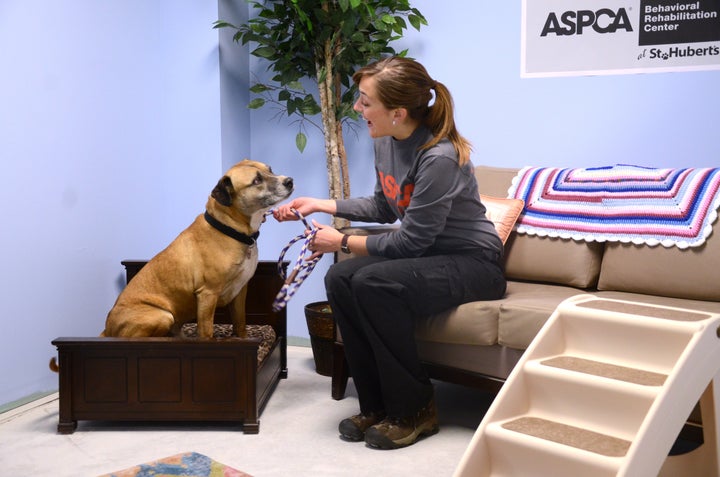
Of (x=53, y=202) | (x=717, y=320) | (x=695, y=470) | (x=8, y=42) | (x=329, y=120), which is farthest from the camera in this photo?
(x=329, y=120)

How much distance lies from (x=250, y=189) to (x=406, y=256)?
62 centimetres

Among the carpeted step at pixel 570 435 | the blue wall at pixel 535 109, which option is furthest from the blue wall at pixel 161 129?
the carpeted step at pixel 570 435

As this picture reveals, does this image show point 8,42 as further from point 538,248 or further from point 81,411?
point 538,248

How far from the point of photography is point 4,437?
2.40 metres

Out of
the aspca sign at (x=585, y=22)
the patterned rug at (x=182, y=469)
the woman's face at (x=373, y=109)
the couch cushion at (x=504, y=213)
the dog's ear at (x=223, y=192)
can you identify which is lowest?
the patterned rug at (x=182, y=469)

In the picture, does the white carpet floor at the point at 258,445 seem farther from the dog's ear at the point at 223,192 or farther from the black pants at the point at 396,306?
the dog's ear at the point at 223,192

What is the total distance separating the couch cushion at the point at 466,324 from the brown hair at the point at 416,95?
46 centimetres

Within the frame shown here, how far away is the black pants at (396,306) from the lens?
2.21 m

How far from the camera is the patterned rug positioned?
2059 millimetres

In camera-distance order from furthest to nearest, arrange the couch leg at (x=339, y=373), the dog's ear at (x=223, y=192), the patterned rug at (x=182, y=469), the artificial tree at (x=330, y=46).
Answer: the artificial tree at (x=330, y=46), the couch leg at (x=339, y=373), the dog's ear at (x=223, y=192), the patterned rug at (x=182, y=469)

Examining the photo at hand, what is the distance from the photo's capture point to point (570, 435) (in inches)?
65.3

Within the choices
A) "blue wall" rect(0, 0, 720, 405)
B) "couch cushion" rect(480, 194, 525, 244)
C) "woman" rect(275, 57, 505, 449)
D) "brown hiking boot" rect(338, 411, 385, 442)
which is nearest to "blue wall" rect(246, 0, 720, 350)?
"blue wall" rect(0, 0, 720, 405)

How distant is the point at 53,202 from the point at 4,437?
895 millimetres

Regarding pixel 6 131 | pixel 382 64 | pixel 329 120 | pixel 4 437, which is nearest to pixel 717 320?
pixel 382 64
